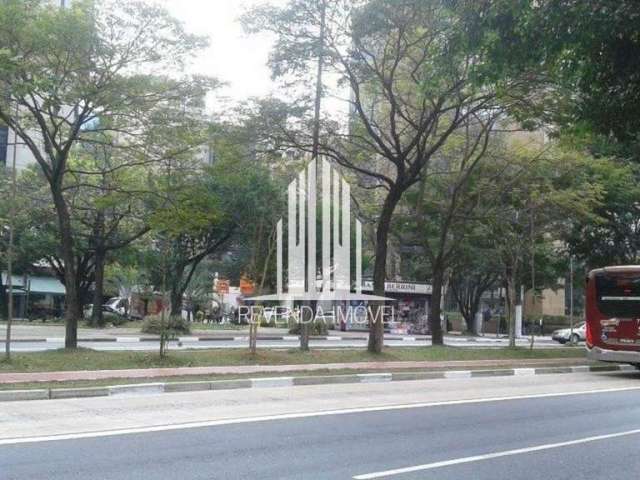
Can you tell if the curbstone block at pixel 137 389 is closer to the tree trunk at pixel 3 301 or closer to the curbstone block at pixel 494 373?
the curbstone block at pixel 494 373

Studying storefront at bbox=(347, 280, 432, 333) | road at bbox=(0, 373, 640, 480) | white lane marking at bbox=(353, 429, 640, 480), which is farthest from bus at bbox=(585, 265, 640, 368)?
storefront at bbox=(347, 280, 432, 333)

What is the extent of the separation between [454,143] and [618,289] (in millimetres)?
8148

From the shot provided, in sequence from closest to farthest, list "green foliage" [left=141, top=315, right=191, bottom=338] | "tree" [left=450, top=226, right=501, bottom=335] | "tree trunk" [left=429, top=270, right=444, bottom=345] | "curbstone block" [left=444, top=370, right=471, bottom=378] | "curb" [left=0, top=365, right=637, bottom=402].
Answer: "curb" [left=0, top=365, right=637, bottom=402]
"curbstone block" [left=444, top=370, right=471, bottom=378]
"tree trunk" [left=429, top=270, right=444, bottom=345]
"green foliage" [left=141, top=315, right=191, bottom=338]
"tree" [left=450, top=226, right=501, bottom=335]

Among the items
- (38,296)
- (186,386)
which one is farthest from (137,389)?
(38,296)

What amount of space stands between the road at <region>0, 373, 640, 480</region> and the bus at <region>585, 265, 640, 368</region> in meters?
5.92

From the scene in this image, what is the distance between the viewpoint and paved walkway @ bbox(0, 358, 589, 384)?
13320 millimetres

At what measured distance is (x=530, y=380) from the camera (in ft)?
58.0

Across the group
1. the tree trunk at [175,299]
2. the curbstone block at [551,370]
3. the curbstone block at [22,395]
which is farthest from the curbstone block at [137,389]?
the tree trunk at [175,299]

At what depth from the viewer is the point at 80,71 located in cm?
1548

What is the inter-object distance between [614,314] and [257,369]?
34.5 ft

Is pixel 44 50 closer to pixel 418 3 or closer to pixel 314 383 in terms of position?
pixel 418 3

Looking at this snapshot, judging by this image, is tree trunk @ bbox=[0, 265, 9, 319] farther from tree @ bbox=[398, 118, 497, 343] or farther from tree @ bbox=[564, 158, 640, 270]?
tree @ bbox=[564, 158, 640, 270]

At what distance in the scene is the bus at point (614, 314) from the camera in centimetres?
1911

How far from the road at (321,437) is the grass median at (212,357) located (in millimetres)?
3392
